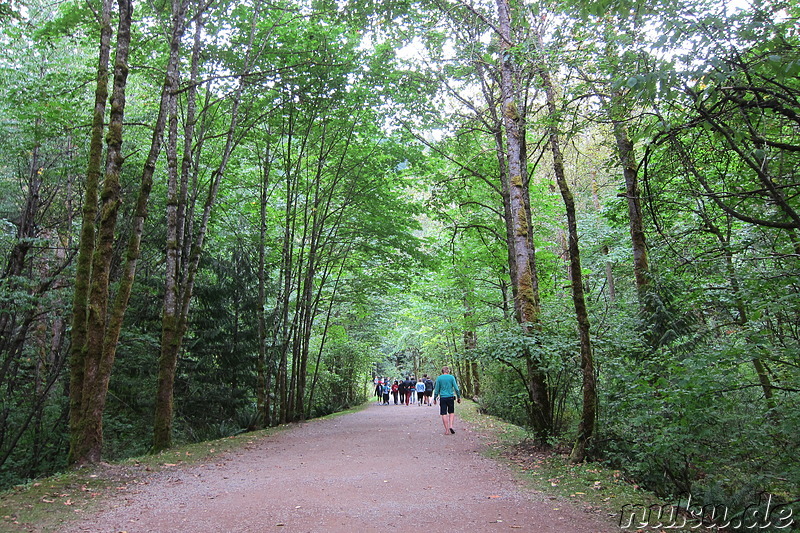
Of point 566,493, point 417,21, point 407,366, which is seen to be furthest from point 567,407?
point 407,366

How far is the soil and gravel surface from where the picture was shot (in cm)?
459

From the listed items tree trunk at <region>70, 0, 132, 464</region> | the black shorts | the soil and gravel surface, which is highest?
tree trunk at <region>70, 0, 132, 464</region>

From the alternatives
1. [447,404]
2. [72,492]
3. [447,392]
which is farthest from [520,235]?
[72,492]

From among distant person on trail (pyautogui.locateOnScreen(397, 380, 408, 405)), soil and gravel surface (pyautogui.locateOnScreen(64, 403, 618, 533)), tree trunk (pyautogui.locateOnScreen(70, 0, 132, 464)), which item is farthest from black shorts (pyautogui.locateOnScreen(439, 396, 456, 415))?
distant person on trail (pyautogui.locateOnScreen(397, 380, 408, 405))

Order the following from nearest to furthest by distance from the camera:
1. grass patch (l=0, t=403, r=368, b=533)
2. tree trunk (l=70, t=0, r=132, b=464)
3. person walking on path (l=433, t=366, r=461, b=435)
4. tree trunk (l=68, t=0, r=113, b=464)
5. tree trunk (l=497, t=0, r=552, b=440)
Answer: grass patch (l=0, t=403, r=368, b=533) < tree trunk (l=70, t=0, r=132, b=464) < tree trunk (l=68, t=0, r=113, b=464) < tree trunk (l=497, t=0, r=552, b=440) < person walking on path (l=433, t=366, r=461, b=435)

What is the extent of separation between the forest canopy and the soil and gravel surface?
1.60m

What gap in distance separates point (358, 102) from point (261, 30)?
308cm

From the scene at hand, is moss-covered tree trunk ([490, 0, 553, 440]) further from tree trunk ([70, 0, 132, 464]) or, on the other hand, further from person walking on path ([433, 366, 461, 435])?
tree trunk ([70, 0, 132, 464])

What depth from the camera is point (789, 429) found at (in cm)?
476

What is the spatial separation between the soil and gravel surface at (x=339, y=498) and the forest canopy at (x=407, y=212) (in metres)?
1.60

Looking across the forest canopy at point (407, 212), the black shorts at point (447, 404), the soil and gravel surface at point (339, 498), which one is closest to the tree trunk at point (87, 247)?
the forest canopy at point (407, 212)

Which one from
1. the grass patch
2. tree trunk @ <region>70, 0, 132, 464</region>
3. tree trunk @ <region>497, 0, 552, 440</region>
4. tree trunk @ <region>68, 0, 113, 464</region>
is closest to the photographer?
the grass patch

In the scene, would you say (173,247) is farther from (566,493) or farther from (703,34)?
(703,34)

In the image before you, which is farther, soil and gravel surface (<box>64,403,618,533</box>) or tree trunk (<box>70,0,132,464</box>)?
tree trunk (<box>70,0,132,464</box>)
